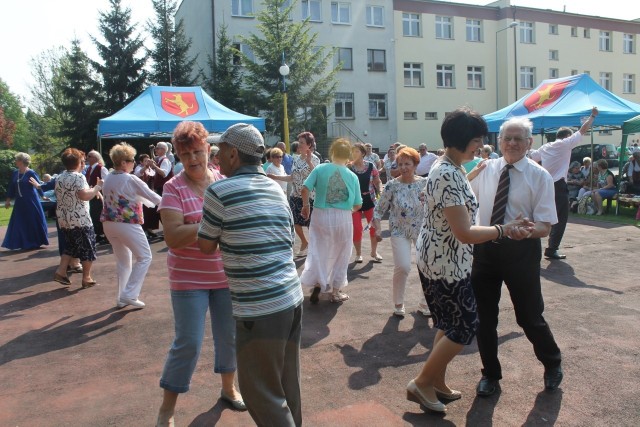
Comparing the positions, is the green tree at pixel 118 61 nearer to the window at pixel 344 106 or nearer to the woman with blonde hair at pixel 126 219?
the window at pixel 344 106

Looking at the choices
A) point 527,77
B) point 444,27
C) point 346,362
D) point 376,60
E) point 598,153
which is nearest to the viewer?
point 346,362

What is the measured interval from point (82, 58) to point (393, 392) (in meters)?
31.7

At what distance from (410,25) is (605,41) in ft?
59.4

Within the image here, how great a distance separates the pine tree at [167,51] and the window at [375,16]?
12.0m

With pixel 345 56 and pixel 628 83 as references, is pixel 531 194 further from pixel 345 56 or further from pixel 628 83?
pixel 628 83

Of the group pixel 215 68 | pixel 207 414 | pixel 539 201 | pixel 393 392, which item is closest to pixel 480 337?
pixel 393 392

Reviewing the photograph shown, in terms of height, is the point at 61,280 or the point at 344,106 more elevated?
the point at 344,106

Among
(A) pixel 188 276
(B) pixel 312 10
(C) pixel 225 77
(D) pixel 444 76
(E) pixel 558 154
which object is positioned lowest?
(A) pixel 188 276

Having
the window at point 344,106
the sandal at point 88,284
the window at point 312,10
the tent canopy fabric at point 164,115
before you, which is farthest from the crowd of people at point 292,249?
the window at point 312,10

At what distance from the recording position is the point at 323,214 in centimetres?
624

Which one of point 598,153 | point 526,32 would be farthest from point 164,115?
point 526,32

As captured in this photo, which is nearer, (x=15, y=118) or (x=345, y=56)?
(x=345, y=56)

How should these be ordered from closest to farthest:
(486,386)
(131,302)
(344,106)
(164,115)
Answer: (486,386) < (131,302) < (164,115) < (344,106)

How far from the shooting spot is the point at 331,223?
6219 millimetres
